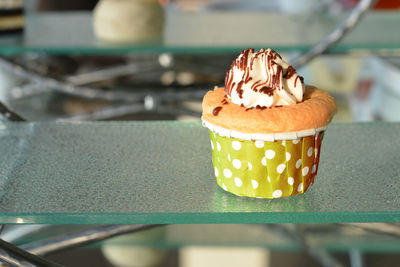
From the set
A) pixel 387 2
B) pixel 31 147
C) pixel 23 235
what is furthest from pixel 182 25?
pixel 387 2

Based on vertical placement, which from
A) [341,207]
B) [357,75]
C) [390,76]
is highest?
[357,75]

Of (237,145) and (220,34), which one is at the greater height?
(220,34)

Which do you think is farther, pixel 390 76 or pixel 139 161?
pixel 390 76

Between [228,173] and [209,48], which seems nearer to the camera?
Result: [228,173]

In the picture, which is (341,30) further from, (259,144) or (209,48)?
(259,144)

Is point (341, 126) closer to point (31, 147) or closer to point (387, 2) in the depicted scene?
point (31, 147)

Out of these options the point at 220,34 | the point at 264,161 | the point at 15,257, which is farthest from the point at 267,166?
the point at 220,34

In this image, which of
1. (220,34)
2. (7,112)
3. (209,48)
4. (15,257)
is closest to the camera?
(15,257)
